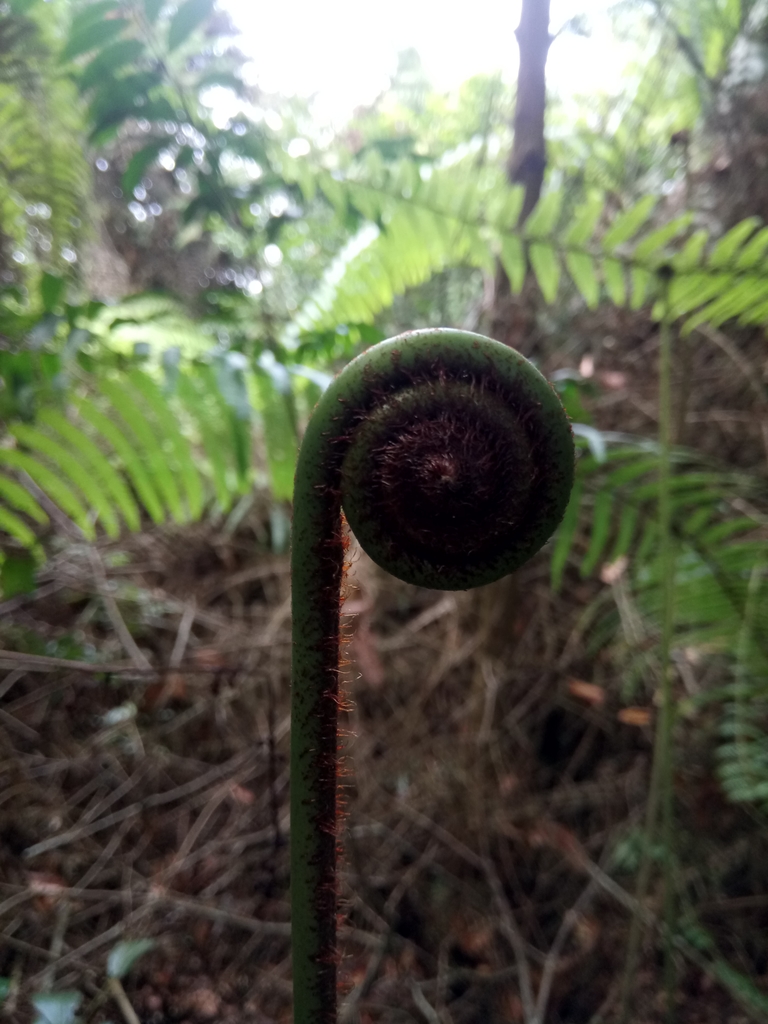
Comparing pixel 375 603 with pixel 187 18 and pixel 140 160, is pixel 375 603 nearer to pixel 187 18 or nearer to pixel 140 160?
pixel 140 160

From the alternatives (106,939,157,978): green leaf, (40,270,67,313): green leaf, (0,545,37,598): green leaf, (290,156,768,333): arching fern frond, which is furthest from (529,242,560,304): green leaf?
(106,939,157,978): green leaf

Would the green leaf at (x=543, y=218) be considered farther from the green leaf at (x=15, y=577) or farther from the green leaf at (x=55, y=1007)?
the green leaf at (x=55, y=1007)

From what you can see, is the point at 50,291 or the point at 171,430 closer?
the point at 50,291

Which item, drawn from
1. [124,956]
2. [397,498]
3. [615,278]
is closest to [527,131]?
[615,278]

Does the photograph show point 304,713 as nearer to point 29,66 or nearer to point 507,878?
point 507,878

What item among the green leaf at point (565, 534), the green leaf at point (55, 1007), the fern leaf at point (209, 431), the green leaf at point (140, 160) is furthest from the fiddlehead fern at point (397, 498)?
the green leaf at point (140, 160)

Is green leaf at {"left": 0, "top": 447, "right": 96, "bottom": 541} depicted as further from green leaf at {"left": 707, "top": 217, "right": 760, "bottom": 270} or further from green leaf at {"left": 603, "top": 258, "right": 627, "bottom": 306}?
green leaf at {"left": 707, "top": 217, "right": 760, "bottom": 270}

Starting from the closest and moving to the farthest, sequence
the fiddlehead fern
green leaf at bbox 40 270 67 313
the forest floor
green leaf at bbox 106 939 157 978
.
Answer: the fiddlehead fern → green leaf at bbox 106 939 157 978 → green leaf at bbox 40 270 67 313 → the forest floor
